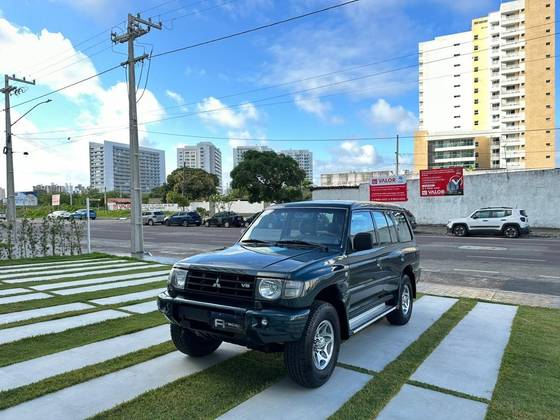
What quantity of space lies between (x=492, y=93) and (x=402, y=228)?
379ft

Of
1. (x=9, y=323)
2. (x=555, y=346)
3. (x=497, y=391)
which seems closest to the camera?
(x=497, y=391)

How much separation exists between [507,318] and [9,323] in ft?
23.9

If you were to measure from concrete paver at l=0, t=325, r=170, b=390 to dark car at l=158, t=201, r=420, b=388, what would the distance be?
819 millimetres

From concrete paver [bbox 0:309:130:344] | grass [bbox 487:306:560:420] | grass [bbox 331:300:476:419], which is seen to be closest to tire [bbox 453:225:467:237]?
grass [bbox 487:306:560:420]

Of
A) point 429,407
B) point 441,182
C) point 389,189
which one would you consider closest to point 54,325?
point 429,407

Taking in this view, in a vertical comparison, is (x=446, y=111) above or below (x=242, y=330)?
above

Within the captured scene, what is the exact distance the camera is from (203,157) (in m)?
104

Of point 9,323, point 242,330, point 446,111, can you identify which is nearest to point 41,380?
point 242,330

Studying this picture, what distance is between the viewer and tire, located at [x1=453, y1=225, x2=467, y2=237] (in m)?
25.2

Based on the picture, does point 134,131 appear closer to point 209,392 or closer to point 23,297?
point 23,297

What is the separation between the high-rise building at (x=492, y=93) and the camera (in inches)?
3799

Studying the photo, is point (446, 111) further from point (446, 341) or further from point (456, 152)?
point (446, 341)

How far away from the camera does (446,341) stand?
5480mm

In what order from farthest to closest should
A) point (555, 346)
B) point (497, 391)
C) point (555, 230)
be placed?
point (555, 230) < point (555, 346) < point (497, 391)
